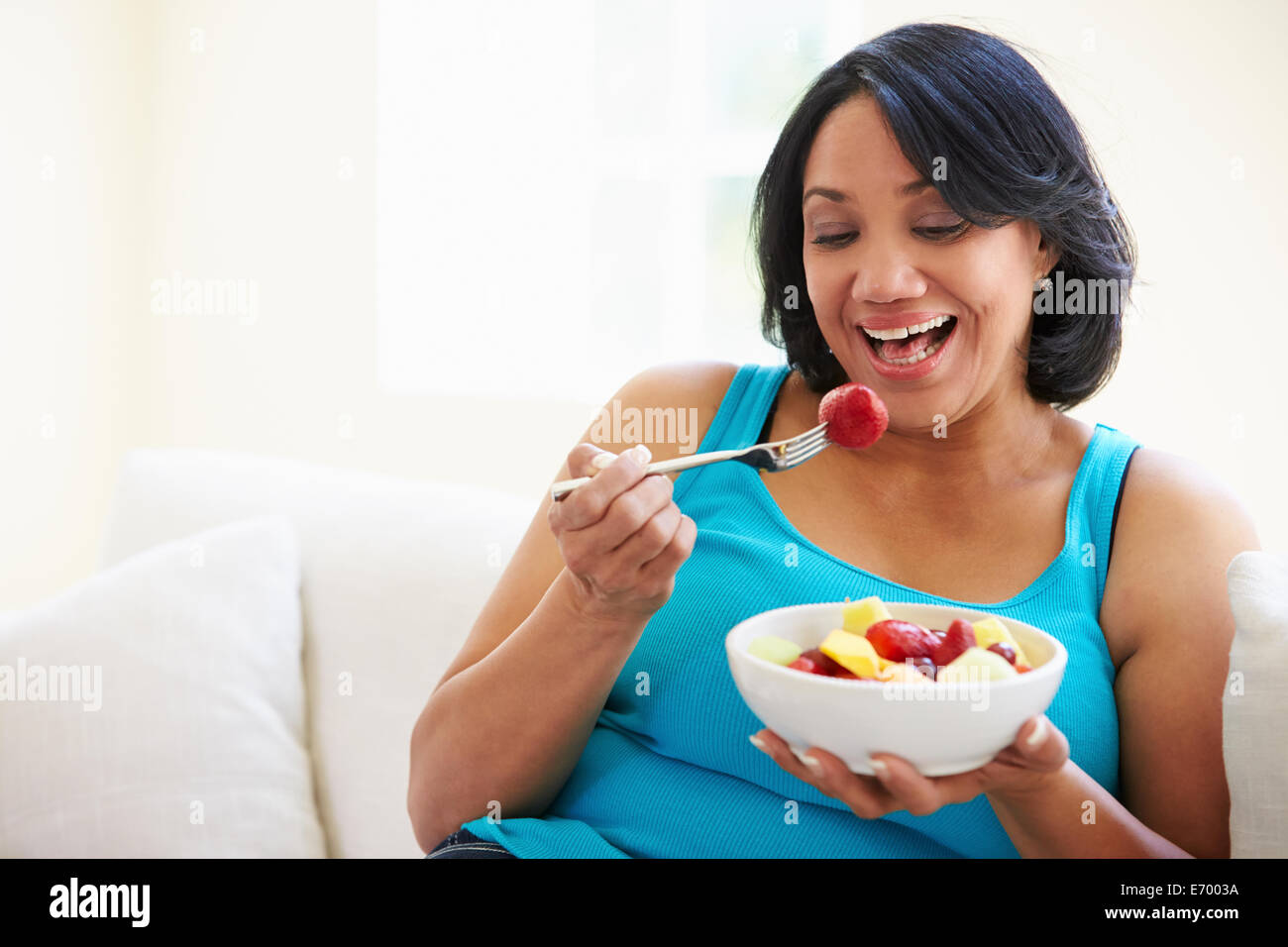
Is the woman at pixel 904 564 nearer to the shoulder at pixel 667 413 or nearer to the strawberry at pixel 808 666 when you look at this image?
the shoulder at pixel 667 413

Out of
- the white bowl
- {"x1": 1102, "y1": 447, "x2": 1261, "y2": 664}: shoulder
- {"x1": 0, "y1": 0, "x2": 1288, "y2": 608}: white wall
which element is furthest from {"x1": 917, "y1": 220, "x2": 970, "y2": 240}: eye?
{"x1": 0, "y1": 0, "x2": 1288, "y2": 608}: white wall

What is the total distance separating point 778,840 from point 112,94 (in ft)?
11.8

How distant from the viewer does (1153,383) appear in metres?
2.87

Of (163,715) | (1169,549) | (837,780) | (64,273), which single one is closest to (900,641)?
(837,780)


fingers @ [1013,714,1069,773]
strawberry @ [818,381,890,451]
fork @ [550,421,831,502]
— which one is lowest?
fingers @ [1013,714,1069,773]

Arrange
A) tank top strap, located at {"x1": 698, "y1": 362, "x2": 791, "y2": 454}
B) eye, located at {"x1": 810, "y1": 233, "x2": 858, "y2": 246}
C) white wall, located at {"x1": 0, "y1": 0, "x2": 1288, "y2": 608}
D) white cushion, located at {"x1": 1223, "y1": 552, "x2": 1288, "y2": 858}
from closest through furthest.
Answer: white cushion, located at {"x1": 1223, "y1": 552, "x2": 1288, "y2": 858} → eye, located at {"x1": 810, "y1": 233, "x2": 858, "y2": 246} → tank top strap, located at {"x1": 698, "y1": 362, "x2": 791, "y2": 454} → white wall, located at {"x1": 0, "y1": 0, "x2": 1288, "y2": 608}

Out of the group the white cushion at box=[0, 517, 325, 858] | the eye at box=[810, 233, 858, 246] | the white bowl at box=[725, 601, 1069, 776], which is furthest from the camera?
the white cushion at box=[0, 517, 325, 858]

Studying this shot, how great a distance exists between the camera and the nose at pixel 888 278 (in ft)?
3.77

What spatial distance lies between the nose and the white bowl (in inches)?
16.5

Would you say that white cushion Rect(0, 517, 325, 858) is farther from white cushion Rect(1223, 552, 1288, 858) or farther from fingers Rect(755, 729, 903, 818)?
white cushion Rect(1223, 552, 1288, 858)

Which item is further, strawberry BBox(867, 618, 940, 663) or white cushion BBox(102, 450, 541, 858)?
white cushion BBox(102, 450, 541, 858)

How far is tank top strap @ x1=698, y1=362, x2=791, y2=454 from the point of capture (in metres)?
1.33

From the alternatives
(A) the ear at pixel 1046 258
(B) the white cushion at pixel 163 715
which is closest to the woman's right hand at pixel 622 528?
(A) the ear at pixel 1046 258
